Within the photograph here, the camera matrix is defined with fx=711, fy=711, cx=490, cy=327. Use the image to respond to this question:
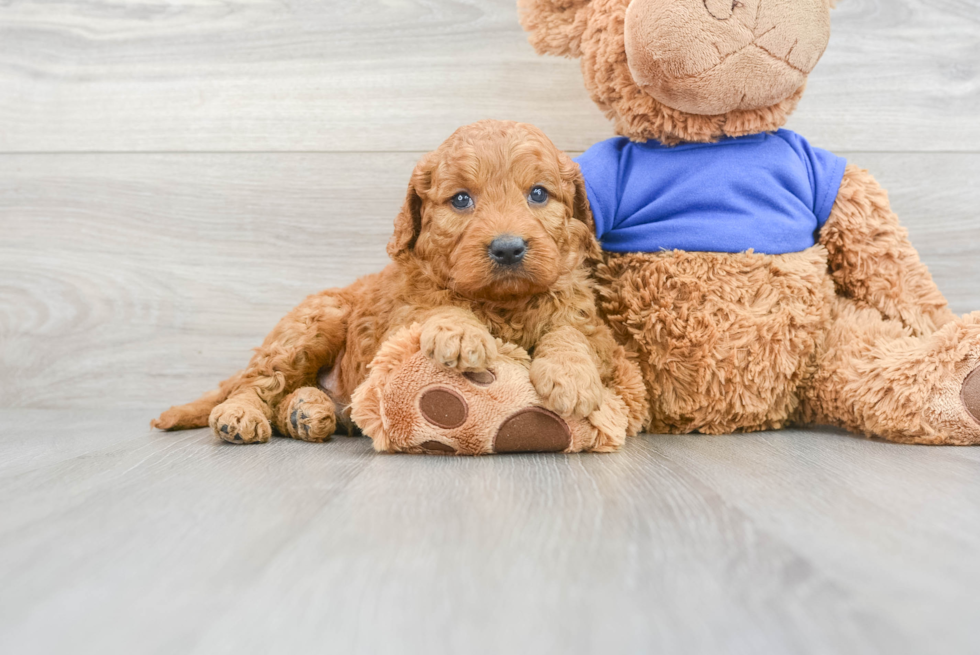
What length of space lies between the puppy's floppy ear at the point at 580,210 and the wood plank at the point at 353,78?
50 centimetres

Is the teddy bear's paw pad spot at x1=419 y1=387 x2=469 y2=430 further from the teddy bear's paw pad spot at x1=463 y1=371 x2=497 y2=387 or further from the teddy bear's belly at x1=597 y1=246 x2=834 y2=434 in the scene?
the teddy bear's belly at x1=597 y1=246 x2=834 y2=434

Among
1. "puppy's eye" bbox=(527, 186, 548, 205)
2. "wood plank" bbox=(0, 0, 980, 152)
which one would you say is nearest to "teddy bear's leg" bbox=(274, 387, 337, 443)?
"puppy's eye" bbox=(527, 186, 548, 205)

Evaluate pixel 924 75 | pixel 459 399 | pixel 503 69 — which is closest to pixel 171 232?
pixel 503 69

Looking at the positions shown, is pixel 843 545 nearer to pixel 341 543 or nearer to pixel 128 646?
pixel 341 543

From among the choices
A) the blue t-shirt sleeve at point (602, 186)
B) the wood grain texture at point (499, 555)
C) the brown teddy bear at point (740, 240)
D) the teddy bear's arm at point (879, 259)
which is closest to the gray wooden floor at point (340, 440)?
the wood grain texture at point (499, 555)

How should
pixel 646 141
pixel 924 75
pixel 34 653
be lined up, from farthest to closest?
pixel 924 75, pixel 646 141, pixel 34 653

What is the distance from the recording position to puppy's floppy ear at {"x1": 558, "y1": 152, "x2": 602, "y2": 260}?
4.23ft

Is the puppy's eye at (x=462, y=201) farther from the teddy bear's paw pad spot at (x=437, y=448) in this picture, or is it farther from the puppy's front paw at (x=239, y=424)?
the puppy's front paw at (x=239, y=424)

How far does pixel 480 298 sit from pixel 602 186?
0.35 m

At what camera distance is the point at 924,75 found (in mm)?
1769

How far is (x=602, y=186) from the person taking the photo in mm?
1385

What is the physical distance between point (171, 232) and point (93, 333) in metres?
0.34

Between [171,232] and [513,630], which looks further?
[171,232]

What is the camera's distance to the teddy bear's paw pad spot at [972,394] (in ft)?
3.84
